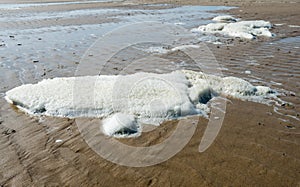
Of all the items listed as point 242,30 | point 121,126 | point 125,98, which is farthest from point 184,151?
point 242,30

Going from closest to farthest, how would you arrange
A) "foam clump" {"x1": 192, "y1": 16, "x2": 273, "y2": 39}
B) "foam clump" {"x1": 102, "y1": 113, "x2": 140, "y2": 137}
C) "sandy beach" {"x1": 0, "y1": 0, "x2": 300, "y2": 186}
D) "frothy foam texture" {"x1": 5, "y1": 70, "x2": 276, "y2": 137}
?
"sandy beach" {"x1": 0, "y1": 0, "x2": 300, "y2": 186} < "foam clump" {"x1": 102, "y1": 113, "x2": 140, "y2": 137} < "frothy foam texture" {"x1": 5, "y1": 70, "x2": 276, "y2": 137} < "foam clump" {"x1": 192, "y1": 16, "x2": 273, "y2": 39}

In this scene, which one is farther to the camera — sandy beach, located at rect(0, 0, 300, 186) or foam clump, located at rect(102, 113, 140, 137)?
foam clump, located at rect(102, 113, 140, 137)

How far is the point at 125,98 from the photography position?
4.66 metres

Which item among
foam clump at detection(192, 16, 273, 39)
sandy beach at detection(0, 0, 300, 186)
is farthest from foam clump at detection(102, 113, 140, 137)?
foam clump at detection(192, 16, 273, 39)

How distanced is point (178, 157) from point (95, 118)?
162cm

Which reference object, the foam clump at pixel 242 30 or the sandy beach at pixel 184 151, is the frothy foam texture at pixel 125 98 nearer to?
the sandy beach at pixel 184 151

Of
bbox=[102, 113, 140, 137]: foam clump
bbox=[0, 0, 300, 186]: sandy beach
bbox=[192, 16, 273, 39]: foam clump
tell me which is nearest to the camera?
bbox=[0, 0, 300, 186]: sandy beach

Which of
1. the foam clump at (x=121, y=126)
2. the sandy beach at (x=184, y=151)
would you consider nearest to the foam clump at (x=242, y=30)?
the sandy beach at (x=184, y=151)

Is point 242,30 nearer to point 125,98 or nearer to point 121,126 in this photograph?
point 125,98

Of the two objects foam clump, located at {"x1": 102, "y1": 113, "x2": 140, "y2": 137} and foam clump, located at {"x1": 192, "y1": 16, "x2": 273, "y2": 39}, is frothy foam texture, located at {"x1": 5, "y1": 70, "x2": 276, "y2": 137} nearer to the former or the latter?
foam clump, located at {"x1": 102, "y1": 113, "x2": 140, "y2": 137}

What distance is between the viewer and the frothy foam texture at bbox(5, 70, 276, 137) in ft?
14.4

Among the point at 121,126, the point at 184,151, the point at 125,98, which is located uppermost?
the point at 125,98

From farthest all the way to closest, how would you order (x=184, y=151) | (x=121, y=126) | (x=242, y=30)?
(x=242, y=30)
(x=121, y=126)
(x=184, y=151)

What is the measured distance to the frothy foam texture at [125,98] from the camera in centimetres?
438
